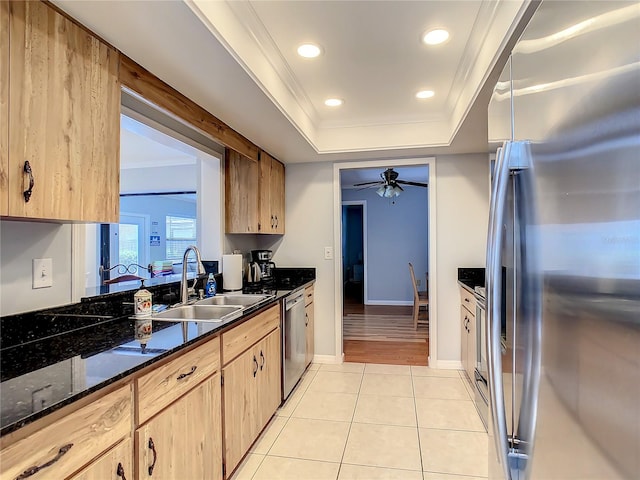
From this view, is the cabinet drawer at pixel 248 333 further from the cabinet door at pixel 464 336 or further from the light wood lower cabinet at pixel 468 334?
the cabinet door at pixel 464 336

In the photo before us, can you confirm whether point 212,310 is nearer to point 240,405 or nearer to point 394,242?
point 240,405

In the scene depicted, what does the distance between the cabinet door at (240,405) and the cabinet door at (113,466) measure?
26.6 inches

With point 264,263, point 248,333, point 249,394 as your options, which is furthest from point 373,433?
point 264,263

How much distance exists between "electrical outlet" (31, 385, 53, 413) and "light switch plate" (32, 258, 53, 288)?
78 cm

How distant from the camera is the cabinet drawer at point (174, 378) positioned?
1.27 m

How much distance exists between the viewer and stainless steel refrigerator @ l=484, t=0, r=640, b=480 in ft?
1.66

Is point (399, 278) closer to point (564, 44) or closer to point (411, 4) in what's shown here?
point (411, 4)

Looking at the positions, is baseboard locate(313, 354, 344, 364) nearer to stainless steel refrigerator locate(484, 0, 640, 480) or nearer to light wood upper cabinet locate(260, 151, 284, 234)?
light wood upper cabinet locate(260, 151, 284, 234)

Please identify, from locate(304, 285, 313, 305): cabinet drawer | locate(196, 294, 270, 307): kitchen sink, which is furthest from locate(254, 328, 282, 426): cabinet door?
locate(304, 285, 313, 305): cabinet drawer

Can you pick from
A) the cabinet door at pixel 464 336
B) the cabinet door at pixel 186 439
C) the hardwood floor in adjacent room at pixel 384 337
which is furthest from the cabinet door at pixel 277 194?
the cabinet door at pixel 186 439

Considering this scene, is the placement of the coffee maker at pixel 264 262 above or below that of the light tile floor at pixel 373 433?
above

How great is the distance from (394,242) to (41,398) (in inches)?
259

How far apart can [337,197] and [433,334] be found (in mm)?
1751

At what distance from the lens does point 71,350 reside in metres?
1.33
